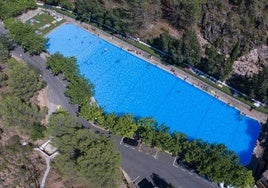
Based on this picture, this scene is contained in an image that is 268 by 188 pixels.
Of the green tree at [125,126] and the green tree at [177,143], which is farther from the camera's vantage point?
the green tree at [125,126]

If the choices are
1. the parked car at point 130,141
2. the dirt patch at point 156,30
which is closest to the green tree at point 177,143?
the parked car at point 130,141

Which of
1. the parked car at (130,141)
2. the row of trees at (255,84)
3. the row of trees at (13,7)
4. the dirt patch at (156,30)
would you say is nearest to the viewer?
the parked car at (130,141)

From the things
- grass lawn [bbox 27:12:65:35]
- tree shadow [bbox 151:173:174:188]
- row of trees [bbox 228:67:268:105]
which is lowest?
tree shadow [bbox 151:173:174:188]

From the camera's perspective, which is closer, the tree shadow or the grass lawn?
the tree shadow

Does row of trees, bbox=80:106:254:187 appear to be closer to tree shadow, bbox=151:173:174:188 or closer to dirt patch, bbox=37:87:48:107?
tree shadow, bbox=151:173:174:188

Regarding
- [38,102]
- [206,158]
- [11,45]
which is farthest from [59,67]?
[206,158]

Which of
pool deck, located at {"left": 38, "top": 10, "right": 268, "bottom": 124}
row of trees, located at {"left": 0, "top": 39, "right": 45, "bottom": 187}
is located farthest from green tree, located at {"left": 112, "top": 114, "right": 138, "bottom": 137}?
pool deck, located at {"left": 38, "top": 10, "right": 268, "bottom": 124}

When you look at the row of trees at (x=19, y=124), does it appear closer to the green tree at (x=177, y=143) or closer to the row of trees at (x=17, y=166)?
the row of trees at (x=17, y=166)
